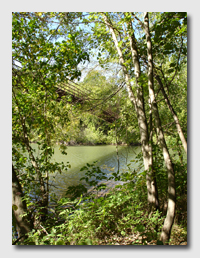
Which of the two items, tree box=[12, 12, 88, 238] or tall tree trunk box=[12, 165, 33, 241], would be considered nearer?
tall tree trunk box=[12, 165, 33, 241]

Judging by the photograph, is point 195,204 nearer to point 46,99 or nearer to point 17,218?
point 17,218

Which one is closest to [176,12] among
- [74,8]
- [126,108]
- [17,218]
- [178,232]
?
[74,8]

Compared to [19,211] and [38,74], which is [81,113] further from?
[19,211]

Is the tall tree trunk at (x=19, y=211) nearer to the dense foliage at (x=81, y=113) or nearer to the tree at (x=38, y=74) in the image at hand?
the dense foliage at (x=81, y=113)

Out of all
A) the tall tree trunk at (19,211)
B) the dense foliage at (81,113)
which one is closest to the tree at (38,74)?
the dense foliage at (81,113)

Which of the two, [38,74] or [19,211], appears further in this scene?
[38,74]

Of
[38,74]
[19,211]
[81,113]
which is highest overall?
[38,74]

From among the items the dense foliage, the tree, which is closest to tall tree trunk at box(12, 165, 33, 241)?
the dense foliage

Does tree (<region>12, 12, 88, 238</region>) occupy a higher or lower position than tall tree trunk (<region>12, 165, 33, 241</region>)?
higher

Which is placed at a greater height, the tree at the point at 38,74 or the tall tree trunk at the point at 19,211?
the tree at the point at 38,74

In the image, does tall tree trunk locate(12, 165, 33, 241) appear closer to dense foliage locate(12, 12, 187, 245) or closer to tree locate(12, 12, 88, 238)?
dense foliage locate(12, 12, 187, 245)

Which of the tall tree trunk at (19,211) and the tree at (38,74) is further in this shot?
the tree at (38,74)

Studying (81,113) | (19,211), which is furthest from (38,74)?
(19,211)

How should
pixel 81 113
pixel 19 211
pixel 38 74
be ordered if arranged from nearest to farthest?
pixel 19 211, pixel 38 74, pixel 81 113
